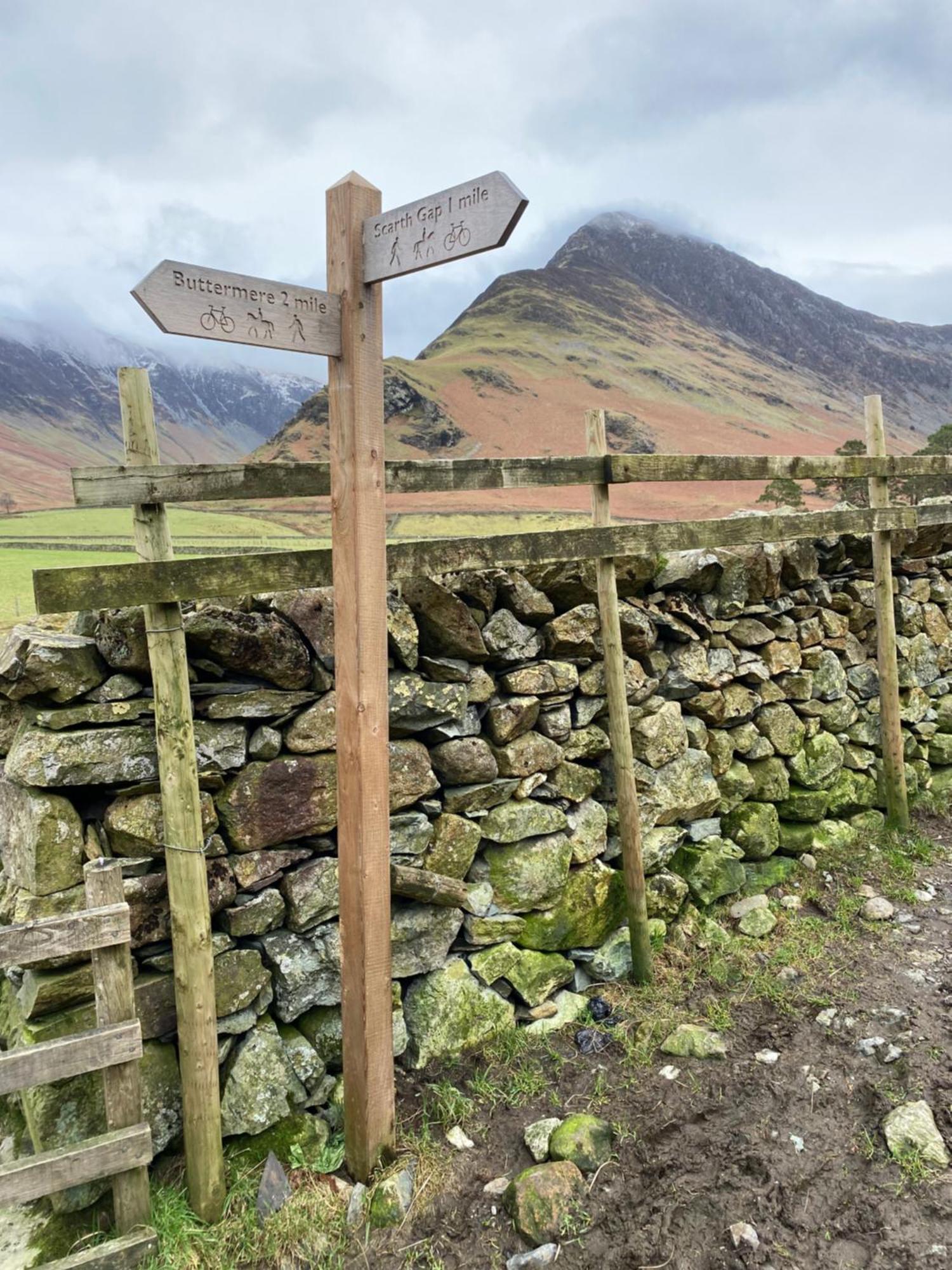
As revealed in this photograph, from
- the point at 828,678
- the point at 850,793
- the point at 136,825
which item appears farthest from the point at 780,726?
the point at 136,825

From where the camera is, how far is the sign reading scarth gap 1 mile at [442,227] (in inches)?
95.7

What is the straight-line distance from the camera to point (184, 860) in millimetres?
3109

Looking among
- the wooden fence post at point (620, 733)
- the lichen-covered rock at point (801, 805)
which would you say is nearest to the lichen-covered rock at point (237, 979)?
the wooden fence post at point (620, 733)

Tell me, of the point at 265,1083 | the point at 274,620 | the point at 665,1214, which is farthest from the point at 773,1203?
the point at 274,620

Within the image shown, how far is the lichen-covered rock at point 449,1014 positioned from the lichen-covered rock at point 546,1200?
0.84 metres

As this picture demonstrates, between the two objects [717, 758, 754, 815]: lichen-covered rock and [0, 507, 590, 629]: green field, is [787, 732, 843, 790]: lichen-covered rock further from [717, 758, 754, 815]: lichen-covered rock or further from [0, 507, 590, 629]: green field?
[0, 507, 590, 629]: green field

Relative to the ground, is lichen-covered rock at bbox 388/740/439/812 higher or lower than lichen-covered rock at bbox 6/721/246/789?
lower

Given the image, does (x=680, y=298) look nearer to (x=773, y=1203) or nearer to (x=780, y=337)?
(x=780, y=337)

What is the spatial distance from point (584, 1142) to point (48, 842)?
284 centimetres

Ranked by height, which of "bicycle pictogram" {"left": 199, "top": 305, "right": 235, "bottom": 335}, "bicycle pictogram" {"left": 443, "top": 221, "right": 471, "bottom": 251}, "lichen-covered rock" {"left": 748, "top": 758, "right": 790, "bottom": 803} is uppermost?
"bicycle pictogram" {"left": 443, "top": 221, "right": 471, "bottom": 251}

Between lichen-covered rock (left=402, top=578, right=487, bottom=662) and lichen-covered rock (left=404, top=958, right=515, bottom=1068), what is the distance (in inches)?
70.8

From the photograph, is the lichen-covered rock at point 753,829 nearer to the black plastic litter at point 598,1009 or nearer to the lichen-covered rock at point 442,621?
the black plastic litter at point 598,1009

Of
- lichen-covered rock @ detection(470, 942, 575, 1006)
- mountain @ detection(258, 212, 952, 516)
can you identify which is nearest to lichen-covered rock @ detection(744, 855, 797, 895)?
lichen-covered rock @ detection(470, 942, 575, 1006)

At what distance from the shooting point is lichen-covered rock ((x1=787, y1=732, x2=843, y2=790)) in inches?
240
